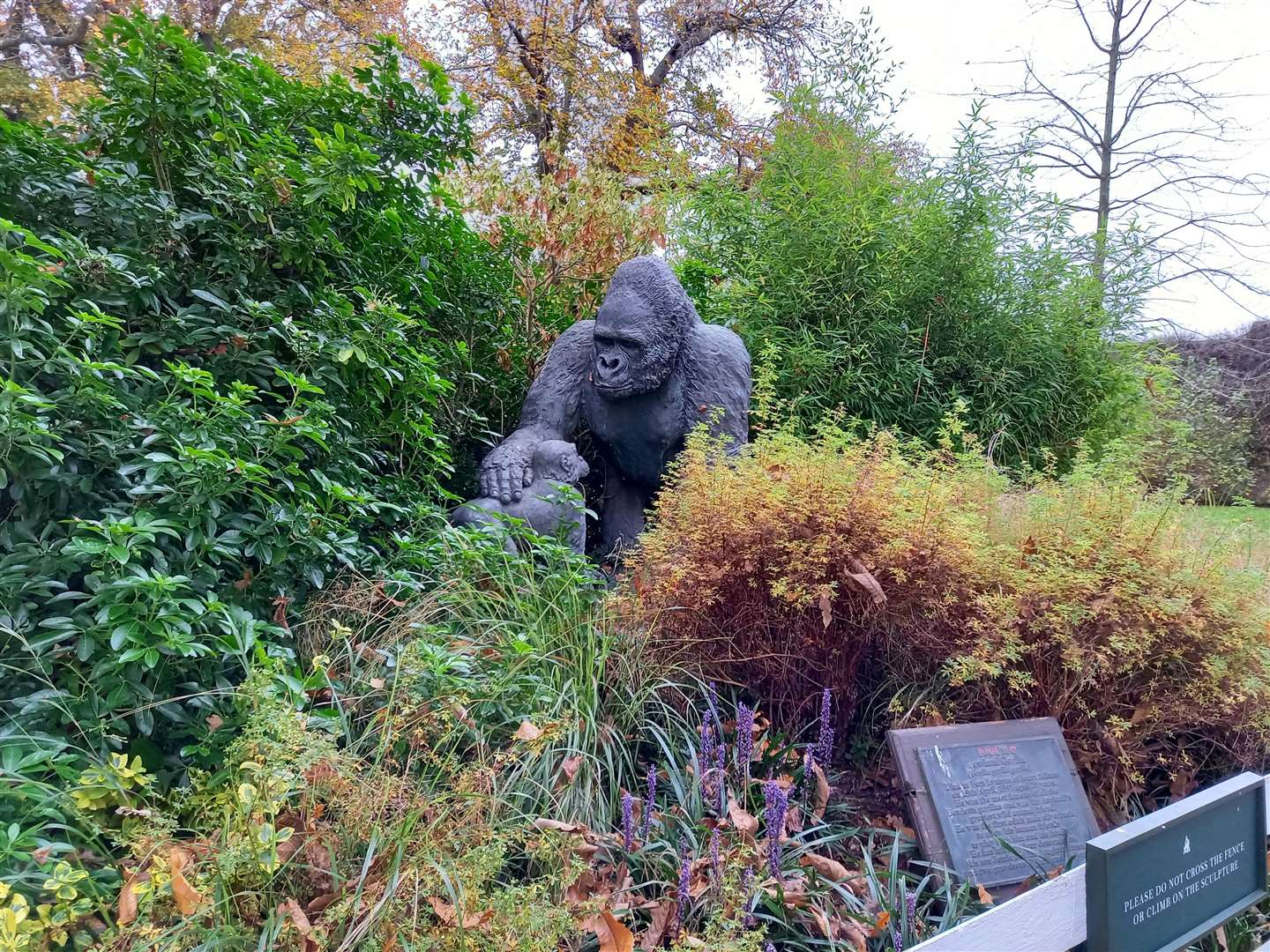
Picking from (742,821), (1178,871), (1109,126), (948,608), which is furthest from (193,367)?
(1109,126)

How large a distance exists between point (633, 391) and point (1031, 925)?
235 centimetres

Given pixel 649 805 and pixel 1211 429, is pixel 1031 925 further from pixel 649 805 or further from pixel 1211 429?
pixel 1211 429

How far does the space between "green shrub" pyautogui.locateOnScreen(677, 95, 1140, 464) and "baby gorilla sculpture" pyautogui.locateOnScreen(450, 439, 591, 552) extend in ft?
5.91

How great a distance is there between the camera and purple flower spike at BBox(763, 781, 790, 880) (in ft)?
6.13

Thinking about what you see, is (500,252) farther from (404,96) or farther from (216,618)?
(216,618)

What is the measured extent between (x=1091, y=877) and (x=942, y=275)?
161 inches

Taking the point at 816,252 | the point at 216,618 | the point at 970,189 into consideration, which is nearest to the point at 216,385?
the point at 216,618

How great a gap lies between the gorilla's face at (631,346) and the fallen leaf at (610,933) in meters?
2.21

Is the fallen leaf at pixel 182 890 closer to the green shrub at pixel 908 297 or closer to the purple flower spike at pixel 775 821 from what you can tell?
the purple flower spike at pixel 775 821

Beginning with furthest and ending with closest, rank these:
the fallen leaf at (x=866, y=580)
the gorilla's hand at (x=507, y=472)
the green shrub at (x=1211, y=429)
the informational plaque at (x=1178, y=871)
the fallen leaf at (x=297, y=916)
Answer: the green shrub at (x=1211, y=429), the gorilla's hand at (x=507, y=472), the fallen leaf at (x=866, y=580), the informational plaque at (x=1178, y=871), the fallen leaf at (x=297, y=916)

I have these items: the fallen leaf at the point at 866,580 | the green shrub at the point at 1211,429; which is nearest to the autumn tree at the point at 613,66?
the green shrub at the point at 1211,429

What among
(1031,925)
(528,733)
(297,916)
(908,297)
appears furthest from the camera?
(908,297)

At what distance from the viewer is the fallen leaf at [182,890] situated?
1.39 m

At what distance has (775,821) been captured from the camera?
189 cm
